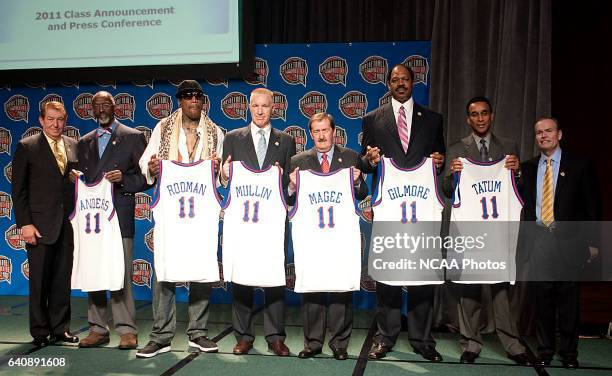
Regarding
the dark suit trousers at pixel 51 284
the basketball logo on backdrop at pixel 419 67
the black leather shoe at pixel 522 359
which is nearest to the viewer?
the black leather shoe at pixel 522 359

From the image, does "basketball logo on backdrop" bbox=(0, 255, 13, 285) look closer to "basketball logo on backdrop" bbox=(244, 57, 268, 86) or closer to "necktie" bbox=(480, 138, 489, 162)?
A: "basketball logo on backdrop" bbox=(244, 57, 268, 86)

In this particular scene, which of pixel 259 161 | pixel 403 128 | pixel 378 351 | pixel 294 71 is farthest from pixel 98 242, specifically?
pixel 294 71

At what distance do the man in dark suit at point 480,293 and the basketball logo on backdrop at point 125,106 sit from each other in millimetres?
3481

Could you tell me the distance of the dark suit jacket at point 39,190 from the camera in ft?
13.9

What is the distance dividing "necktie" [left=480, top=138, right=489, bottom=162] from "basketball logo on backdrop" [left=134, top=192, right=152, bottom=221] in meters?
3.51

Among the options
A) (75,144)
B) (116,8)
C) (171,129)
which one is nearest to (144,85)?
(116,8)

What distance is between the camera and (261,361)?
3734mm

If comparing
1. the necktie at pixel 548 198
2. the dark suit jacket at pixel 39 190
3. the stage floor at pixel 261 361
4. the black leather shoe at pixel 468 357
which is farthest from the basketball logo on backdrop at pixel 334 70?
the black leather shoe at pixel 468 357

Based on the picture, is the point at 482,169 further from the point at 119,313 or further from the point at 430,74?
the point at 119,313

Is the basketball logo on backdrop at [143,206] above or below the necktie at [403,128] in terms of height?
below

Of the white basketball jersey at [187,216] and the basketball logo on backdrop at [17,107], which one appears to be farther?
the basketball logo on backdrop at [17,107]

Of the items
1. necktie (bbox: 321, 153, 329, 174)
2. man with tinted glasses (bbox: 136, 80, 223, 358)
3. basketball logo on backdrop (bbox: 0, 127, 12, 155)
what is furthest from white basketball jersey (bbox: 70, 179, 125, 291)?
basketball logo on backdrop (bbox: 0, 127, 12, 155)

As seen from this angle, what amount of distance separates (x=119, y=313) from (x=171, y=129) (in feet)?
4.46

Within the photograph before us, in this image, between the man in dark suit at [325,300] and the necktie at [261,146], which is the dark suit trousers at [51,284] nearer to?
the necktie at [261,146]
